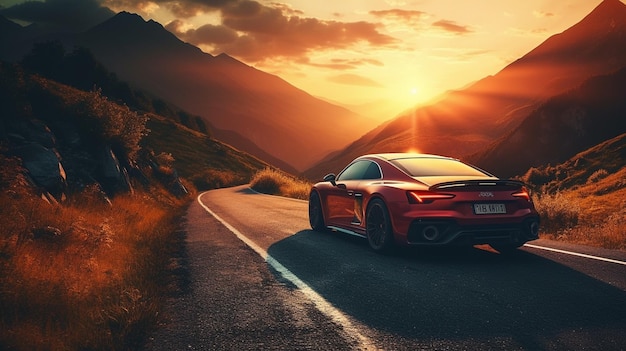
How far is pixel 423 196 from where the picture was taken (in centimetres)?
602

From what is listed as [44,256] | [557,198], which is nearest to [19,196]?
[44,256]

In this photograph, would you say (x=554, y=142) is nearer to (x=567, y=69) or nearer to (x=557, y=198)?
A: (x=557, y=198)

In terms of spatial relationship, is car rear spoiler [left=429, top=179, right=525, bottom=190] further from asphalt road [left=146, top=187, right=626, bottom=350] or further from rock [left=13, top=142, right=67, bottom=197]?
rock [left=13, top=142, right=67, bottom=197]

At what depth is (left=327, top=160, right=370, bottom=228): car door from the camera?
772 centimetres

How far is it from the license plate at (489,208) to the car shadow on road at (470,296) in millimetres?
644

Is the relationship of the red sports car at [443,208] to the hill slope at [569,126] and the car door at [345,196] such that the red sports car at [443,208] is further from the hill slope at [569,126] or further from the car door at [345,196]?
the hill slope at [569,126]

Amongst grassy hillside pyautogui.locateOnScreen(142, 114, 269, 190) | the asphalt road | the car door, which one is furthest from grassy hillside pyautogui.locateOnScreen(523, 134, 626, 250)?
grassy hillside pyautogui.locateOnScreen(142, 114, 269, 190)

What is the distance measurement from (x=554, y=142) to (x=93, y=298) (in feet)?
261

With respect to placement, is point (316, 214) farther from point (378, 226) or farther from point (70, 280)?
point (70, 280)

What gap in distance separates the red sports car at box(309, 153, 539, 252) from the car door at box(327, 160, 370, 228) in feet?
1.55

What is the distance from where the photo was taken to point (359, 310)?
411 centimetres

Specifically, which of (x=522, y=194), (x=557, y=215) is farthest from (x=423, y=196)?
(x=557, y=215)

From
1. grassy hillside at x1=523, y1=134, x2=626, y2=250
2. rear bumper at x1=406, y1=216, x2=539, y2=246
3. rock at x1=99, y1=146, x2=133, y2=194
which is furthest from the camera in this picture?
rock at x1=99, y1=146, x2=133, y2=194

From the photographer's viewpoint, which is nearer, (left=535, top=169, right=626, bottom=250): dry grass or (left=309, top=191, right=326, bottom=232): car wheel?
(left=535, top=169, right=626, bottom=250): dry grass
